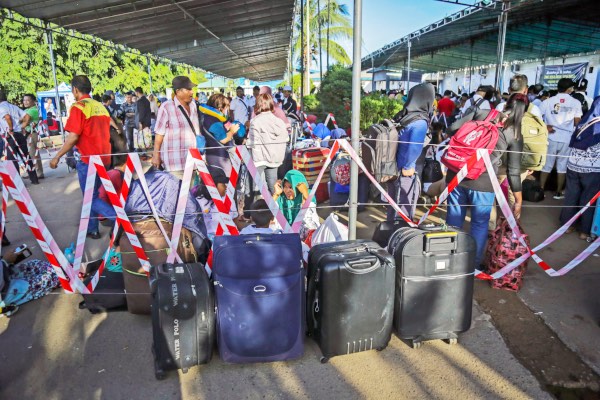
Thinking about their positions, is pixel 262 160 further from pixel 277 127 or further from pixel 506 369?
pixel 506 369

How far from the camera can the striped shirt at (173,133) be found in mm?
4883

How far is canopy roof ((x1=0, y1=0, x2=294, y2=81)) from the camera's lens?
30.3ft

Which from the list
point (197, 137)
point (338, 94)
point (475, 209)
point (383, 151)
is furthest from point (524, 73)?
point (197, 137)

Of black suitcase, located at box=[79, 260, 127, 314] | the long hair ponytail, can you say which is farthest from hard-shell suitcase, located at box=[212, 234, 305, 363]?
the long hair ponytail

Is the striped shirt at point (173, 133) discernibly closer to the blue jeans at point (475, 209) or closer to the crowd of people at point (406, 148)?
the crowd of people at point (406, 148)

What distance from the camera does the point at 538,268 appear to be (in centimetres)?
431

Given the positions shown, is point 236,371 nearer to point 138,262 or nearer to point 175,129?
point 138,262

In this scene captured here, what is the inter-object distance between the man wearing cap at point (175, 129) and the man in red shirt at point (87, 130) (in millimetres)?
587

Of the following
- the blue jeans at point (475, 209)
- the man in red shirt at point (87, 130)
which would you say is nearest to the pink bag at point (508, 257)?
the blue jeans at point (475, 209)

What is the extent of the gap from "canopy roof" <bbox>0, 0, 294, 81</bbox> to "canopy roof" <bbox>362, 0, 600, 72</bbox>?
5.87 m

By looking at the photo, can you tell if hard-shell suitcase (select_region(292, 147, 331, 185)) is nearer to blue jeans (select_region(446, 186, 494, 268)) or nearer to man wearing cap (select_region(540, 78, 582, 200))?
blue jeans (select_region(446, 186, 494, 268))

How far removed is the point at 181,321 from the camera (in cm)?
264

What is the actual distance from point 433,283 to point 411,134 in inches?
80.3

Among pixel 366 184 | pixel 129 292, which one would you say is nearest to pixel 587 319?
pixel 366 184
